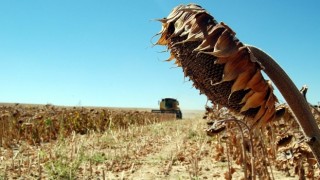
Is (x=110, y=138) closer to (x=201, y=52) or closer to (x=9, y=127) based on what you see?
(x=9, y=127)

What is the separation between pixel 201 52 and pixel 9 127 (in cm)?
1000

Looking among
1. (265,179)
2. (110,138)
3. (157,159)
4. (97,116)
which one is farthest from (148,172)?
(97,116)

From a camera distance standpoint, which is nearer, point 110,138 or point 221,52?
point 221,52

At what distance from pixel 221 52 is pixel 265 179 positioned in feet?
8.53

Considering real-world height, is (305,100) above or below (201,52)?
below

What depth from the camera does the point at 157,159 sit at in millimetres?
6996

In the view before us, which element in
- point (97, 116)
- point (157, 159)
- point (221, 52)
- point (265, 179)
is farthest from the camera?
point (97, 116)

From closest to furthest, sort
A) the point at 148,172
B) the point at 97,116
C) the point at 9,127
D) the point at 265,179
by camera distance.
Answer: the point at 265,179 → the point at 148,172 → the point at 9,127 → the point at 97,116

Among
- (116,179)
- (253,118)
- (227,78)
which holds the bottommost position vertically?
(116,179)

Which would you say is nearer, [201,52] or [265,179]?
[201,52]

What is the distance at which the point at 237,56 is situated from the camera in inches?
59.4

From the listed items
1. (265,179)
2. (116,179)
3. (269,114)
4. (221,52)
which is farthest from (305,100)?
(116,179)

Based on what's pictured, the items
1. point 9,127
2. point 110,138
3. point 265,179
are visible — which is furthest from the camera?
point 9,127

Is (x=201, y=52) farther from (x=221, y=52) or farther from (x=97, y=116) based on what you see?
(x=97, y=116)
